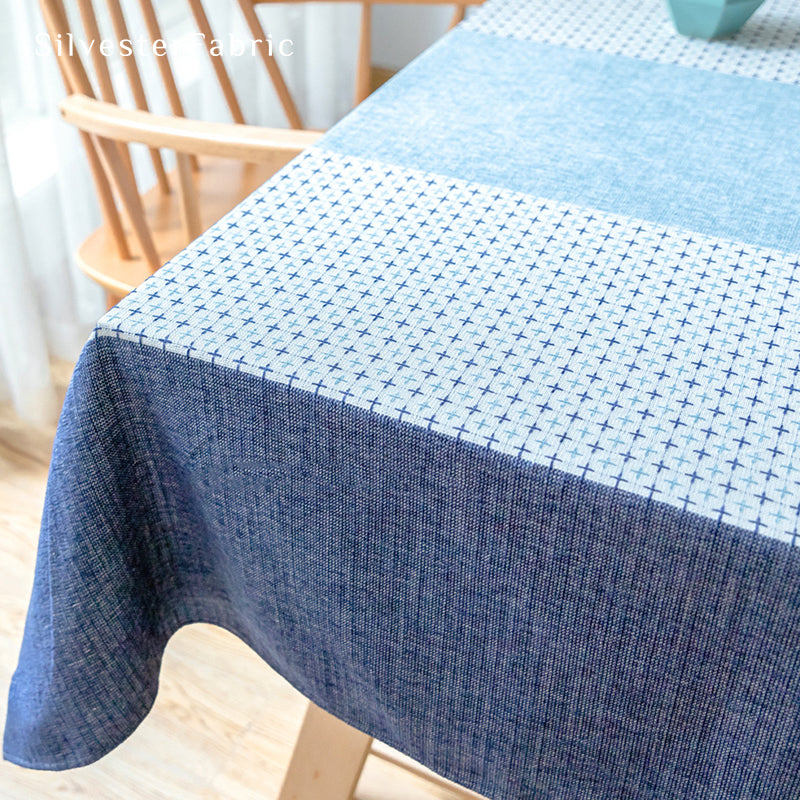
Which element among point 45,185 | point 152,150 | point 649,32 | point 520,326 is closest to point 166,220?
point 152,150

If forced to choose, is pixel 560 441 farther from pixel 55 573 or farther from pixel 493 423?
pixel 55 573

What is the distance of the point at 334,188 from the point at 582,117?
30 cm

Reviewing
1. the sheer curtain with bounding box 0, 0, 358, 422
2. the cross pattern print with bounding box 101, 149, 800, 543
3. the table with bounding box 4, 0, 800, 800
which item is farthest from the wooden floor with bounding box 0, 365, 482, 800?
the cross pattern print with bounding box 101, 149, 800, 543

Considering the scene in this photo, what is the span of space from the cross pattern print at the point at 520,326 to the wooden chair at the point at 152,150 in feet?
1.20

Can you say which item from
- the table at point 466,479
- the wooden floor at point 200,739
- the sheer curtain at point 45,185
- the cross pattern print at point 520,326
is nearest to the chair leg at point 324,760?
the wooden floor at point 200,739

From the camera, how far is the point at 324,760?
1.05 m

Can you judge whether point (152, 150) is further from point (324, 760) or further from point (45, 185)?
point (324, 760)

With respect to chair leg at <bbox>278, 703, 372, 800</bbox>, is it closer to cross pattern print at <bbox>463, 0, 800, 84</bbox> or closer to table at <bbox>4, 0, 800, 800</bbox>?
table at <bbox>4, 0, 800, 800</bbox>

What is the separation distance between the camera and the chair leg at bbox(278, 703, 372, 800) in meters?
1.01

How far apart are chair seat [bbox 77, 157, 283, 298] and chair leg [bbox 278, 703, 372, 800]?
652 mm

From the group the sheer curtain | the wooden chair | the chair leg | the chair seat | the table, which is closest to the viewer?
the table

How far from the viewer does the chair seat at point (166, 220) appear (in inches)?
53.3

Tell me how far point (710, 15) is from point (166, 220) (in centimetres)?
85

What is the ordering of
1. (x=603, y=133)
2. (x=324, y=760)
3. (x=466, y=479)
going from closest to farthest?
(x=466, y=479) < (x=603, y=133) < (x=324, y=760)
